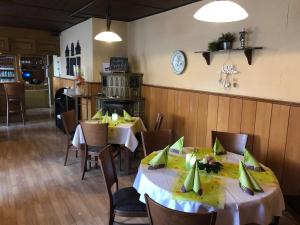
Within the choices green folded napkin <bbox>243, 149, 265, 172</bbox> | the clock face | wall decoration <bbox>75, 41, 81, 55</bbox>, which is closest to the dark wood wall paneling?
the clock face

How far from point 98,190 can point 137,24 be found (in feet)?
11.0

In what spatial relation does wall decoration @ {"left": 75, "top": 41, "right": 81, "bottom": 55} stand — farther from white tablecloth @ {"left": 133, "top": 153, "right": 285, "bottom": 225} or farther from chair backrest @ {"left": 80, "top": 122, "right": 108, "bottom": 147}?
white tablecloth @ {"left": 133, "top": 153, "right": 285, "bottom": 225}

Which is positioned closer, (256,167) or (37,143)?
(256,167)

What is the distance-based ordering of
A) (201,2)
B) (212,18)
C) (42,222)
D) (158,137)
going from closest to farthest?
(212,18)
(42,222)
(158,137)
(201,2)

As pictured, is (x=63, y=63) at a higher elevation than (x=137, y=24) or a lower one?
lower

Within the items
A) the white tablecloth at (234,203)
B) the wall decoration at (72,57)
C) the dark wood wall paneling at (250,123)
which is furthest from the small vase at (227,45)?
the wall decoration at (72,57)

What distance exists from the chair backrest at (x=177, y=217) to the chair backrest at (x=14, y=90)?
596 cm

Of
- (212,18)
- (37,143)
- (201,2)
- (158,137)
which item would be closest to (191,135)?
(158,137)

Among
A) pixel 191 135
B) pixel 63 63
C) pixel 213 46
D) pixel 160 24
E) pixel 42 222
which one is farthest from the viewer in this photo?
pixel 63 63

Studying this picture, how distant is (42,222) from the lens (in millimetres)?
2408

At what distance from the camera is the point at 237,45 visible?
10.2 ft

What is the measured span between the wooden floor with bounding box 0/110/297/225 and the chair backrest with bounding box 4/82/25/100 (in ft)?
5.48

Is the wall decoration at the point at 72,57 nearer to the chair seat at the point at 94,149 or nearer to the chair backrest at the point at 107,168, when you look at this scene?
the chair seat at the point at 94,149

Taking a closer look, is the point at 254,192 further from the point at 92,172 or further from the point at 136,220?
the point at 92,172
